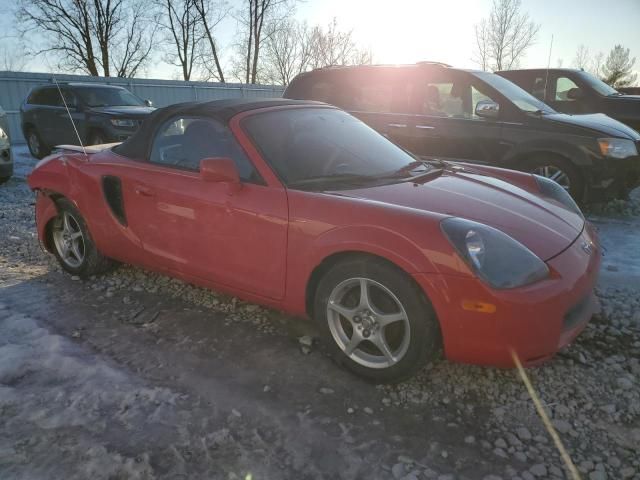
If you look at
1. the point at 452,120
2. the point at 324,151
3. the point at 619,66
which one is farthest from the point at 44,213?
the point at 619,66

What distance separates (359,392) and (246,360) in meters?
0.70

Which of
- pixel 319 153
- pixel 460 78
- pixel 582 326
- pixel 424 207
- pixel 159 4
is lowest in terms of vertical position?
pixel 582 326

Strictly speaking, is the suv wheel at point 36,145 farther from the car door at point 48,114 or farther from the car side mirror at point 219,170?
the car side mirror at point 219,170

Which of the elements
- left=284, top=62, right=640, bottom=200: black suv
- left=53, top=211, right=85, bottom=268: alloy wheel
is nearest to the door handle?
left=53, top=211, right=85, bottom=268: alloy wheel

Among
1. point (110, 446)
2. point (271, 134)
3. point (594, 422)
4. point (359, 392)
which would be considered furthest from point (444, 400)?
point (271, 134)

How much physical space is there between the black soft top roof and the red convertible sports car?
11mm

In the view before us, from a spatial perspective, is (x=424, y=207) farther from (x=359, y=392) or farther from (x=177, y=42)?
(x=177, y=42)

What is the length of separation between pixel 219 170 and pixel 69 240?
6.63ft

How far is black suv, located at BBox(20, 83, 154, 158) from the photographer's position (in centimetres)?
936

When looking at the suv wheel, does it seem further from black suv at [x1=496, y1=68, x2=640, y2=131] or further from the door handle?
black suv at [x1=496, y1=68, x2=640, y2=131]

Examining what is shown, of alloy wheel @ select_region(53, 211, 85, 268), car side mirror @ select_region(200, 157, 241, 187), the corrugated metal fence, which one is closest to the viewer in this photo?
car side mirror @ select_region(200, 157, 241, 187)

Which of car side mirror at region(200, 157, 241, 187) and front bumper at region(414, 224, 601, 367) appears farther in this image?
car side mirror at region(200, 157, 241, 187)

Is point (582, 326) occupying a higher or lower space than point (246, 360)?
higher

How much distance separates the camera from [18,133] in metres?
16.2
